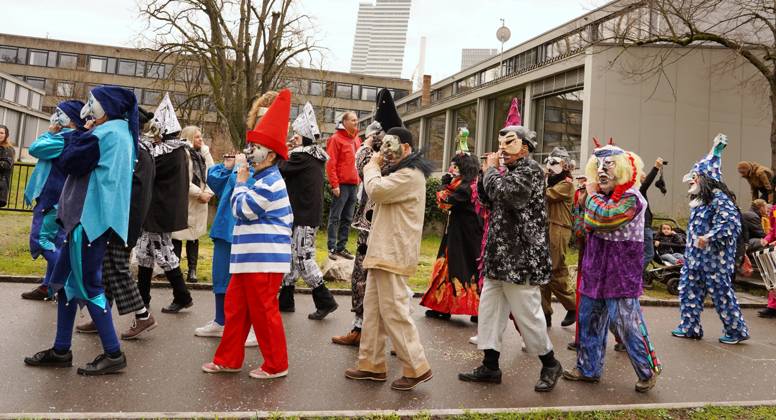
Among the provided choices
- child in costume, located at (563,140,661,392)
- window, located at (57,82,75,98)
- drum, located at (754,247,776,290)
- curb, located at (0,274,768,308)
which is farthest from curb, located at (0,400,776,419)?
window, located at (57,82,75,98)

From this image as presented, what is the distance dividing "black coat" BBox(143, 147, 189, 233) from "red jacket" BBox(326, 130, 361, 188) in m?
3.61

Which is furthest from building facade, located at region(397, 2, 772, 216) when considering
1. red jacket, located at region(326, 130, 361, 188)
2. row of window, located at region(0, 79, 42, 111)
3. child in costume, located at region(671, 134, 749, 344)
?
row of window, located at region(0, 79, 42, 111)

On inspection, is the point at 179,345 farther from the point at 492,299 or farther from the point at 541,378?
the point at 541,378

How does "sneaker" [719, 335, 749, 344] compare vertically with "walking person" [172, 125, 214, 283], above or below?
below

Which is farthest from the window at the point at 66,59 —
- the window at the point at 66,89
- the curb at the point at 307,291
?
the curb at the point at 307,291

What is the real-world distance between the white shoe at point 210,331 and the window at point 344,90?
70702 mm

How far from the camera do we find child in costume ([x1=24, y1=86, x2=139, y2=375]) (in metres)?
4.57

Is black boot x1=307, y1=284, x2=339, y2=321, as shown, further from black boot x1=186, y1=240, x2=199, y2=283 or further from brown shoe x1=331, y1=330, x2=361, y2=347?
black boot x1=186, y1=240, x2=199, y2=283

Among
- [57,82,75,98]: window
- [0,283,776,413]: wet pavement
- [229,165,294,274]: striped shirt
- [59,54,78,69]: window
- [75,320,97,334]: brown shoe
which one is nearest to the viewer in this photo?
[0,283,776,413]: wet pavement

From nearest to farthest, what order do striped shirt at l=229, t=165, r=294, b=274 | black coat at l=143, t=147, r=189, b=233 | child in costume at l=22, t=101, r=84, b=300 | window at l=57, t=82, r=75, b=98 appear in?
striped shirt at l=229, t=165, r=294, b=274 → child in costume at l=22, t=101, r=84, b=300 → black coat at l=143, t=147, r=189, b=233 → window at l=57, t=82, r=75, b=98

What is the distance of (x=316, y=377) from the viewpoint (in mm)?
4863

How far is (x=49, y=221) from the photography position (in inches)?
274

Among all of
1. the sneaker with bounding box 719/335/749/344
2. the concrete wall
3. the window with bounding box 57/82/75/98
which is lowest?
the sneaker with bounding box 719/335/749/344

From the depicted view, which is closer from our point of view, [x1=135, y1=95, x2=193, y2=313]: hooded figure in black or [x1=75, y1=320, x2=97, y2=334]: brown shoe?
[x1=75, y1=320, x2=97, y2=334]: brown shoe
